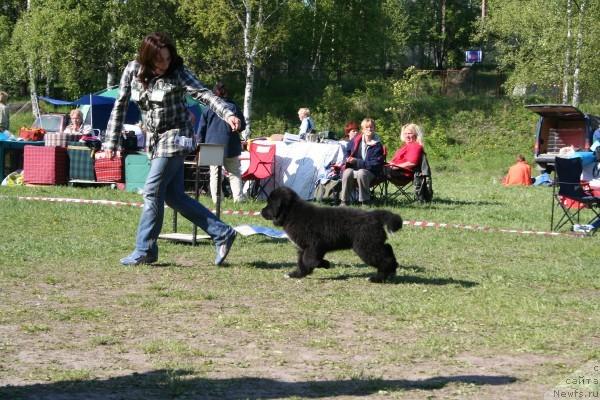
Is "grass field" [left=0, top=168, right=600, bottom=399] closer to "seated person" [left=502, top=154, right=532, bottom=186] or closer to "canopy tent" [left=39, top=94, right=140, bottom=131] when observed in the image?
"seated person" [left=502, top=154, right=532, bottom=186]

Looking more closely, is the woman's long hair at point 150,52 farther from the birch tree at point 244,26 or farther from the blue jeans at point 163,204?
the birch tree at point 244,26

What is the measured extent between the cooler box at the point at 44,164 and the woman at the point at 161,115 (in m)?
9.24

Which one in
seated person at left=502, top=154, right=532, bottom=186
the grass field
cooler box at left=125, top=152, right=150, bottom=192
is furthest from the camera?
seated person at left=502, top=154, right=532, bottom=186

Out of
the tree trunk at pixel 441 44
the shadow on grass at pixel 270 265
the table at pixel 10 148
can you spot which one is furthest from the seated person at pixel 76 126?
the tree trunk at pixel 441 44

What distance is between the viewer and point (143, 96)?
7988mm

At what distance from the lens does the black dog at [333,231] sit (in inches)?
301

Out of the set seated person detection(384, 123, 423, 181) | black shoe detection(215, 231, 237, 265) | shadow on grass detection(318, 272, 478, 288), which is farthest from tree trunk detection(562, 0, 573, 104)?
black shoe detection(215, 231, 237, 265)

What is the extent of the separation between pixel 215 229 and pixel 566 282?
300 centimetres

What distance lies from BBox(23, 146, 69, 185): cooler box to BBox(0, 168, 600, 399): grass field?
646 cm

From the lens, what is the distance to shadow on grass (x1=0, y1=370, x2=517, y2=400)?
437 cm

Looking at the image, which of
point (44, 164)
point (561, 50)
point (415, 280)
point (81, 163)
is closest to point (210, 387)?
point (415, 280)

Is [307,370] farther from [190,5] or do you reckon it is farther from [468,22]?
[468,22]

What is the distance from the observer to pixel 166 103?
7.96 meters

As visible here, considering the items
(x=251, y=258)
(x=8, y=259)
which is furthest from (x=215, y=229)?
(x=8, y=259)
